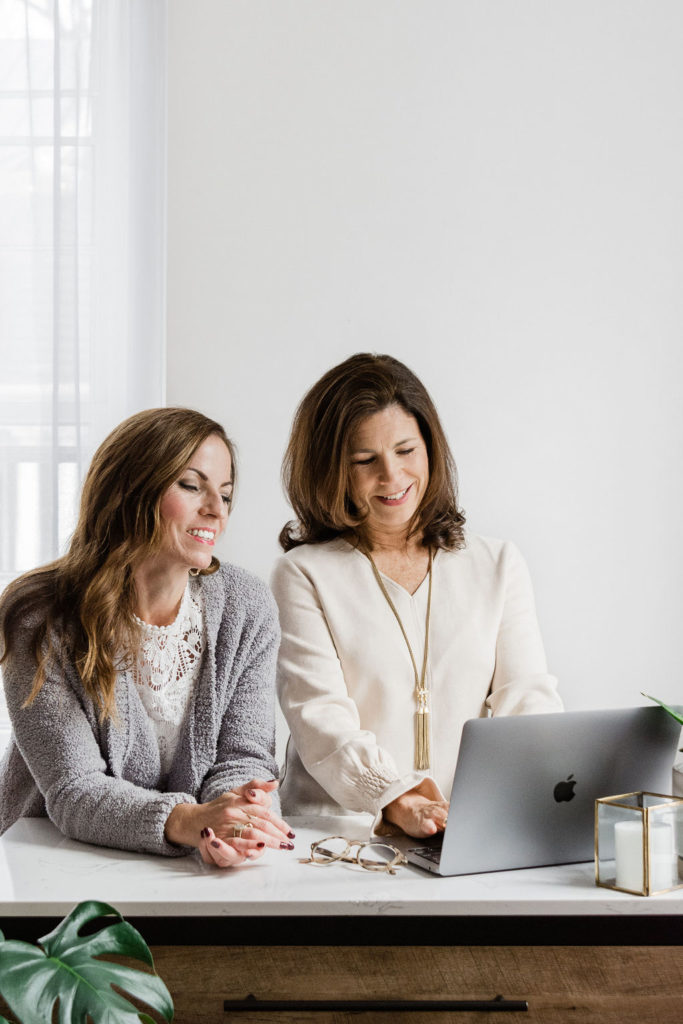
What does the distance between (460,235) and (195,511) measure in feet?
4.51

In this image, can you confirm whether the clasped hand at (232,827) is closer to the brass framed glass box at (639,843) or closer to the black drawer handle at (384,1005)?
the black drawer handle at (384,1005)

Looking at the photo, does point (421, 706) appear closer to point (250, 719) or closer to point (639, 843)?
point (250, 719)

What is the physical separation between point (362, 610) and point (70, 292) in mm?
1268

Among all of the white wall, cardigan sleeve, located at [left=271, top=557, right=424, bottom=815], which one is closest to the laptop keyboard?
cardigan sleeve, located at [left=271, top=557, right=424, bottom=815]

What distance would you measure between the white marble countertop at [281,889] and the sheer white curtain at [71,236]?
1.43 metres

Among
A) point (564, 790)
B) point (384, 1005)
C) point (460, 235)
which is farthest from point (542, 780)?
point (460, 235)

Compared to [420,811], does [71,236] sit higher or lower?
higher

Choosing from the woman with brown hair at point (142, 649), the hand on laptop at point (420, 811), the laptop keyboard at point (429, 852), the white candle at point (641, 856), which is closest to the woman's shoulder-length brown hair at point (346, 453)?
the woman with brown hair at point (142, 649)

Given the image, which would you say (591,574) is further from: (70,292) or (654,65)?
(70,292)

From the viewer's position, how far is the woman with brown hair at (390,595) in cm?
177

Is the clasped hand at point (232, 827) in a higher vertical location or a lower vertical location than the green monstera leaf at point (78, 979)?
lower

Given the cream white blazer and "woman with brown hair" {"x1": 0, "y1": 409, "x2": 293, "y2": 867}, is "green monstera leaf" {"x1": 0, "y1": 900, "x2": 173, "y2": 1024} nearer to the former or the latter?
"woman with brown hair" {"x1": 0, "y1": 409, "x2": 293, "y2": 867}

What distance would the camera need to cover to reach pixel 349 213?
264 cm

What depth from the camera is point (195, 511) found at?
158cm
